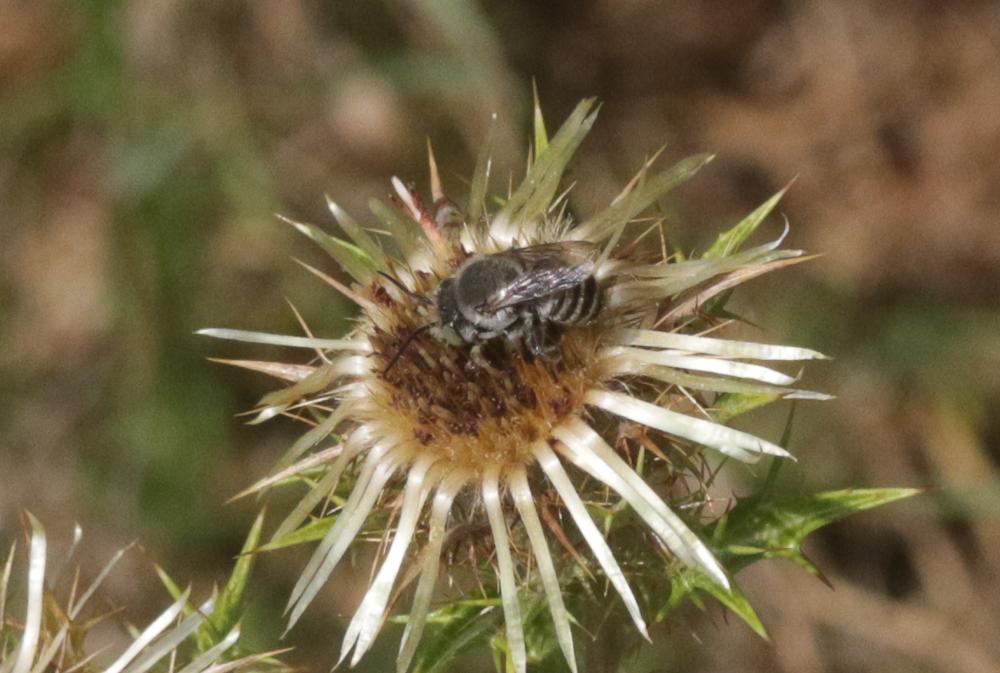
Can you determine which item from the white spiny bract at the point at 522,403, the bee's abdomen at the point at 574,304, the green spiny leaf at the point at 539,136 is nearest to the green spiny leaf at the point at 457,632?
the white spiny bract at the point at 522,403

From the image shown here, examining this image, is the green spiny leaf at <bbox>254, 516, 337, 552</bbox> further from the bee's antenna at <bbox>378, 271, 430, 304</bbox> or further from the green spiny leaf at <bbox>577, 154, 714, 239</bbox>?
the green spiny leaf at <bbox>577, 154, 714, 239</bbox>

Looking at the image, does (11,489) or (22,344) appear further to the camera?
(22,344)

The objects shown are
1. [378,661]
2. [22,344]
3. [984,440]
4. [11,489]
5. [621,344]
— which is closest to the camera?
[621,344]

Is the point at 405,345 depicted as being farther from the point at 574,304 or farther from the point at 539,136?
the point at 539,136

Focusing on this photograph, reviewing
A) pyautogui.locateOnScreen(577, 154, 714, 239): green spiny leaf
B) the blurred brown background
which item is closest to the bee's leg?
pyautogui.locateOnScreen(577, 154, 714, 239): green spiny leaf

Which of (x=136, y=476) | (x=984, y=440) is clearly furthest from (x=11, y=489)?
(x=984, y=440)

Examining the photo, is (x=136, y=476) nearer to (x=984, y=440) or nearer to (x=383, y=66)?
(x=383, y=66)
